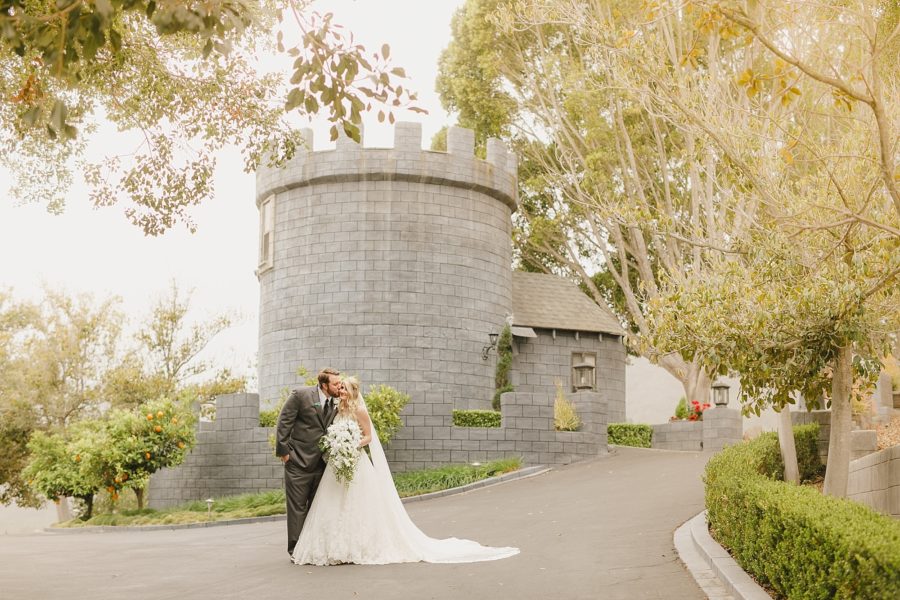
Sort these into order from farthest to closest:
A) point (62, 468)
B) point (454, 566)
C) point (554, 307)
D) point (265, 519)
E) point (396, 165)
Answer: point (554, 307) → point (396, 165) → point (62, 468) → point (265, 519) → point (454, 566)

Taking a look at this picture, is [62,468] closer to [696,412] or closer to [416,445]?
[416,445]

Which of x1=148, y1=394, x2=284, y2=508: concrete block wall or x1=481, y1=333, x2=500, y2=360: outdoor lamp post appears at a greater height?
x1=481, y1=333, x2=500, y2=360: outdoor lamp post

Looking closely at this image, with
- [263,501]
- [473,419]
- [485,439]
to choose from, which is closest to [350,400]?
[263,501]

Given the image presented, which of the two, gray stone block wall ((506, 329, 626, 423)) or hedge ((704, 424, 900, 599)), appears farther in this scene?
gray stone block wall ((506, 329, 626, 423))

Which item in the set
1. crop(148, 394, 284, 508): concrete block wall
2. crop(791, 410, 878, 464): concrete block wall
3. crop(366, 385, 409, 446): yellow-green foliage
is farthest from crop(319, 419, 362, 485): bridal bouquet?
crop(148, 394, 284, 508): concrete block wall

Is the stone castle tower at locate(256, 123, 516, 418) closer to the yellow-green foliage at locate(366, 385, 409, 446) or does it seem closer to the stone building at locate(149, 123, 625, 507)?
the stone building at locate(149, 123, 625, 507)

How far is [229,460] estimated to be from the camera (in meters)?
20.7

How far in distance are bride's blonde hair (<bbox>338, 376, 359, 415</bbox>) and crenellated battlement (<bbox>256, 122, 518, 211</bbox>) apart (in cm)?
1366

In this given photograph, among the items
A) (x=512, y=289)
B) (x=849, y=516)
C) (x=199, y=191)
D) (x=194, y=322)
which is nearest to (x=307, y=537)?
(x=199, y=191)

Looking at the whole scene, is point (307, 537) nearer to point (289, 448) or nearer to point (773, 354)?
point (289, 448)

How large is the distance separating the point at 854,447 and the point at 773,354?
459 centimetres

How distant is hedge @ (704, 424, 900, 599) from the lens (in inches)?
204

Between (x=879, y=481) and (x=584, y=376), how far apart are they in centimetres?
1302

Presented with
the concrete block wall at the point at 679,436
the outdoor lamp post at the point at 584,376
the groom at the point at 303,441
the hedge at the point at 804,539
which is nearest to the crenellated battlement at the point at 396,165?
the outdoor lamp post at the point at 584,376
